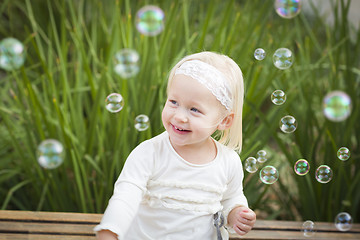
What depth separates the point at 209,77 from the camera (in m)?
1.38

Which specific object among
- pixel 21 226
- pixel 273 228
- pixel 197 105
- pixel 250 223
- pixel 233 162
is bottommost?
pixel 273 228

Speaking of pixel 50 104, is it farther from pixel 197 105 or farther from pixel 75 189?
pixel 197 105

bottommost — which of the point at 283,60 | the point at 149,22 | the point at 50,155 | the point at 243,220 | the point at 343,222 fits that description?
the point at 343,222

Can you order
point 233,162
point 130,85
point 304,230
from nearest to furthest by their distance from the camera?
point 233,162 → point 304,230 → point 130,85

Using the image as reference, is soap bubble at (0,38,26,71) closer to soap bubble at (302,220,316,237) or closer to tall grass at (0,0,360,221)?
tall grass at (0,0,360,221)

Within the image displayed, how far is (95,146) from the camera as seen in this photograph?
2.21 metres

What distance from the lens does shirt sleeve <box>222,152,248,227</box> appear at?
1.53 metres

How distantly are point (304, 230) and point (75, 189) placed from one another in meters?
0.95

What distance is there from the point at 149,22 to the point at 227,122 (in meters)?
0.64

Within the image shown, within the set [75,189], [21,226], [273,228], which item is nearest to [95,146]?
[75,189]

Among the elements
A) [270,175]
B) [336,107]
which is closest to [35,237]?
[270,175]

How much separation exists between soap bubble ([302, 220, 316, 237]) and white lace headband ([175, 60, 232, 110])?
0.73 m

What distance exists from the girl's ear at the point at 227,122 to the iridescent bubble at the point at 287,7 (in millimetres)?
755

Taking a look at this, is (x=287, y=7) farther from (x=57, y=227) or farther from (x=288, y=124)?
(x=57, y=227)
